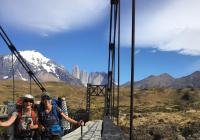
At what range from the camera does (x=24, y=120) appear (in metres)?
8.08

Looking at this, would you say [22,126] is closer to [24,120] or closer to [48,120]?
[24,120]

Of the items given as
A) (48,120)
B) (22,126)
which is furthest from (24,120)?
(48,120)

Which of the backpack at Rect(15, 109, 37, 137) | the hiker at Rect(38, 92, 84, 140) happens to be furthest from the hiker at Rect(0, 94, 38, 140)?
the hiker at Rect(38, 92, 84, 140)

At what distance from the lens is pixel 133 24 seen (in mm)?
9102

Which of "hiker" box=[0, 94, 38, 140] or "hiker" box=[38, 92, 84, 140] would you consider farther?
"hiker" box=[38, 92, 84, 140]

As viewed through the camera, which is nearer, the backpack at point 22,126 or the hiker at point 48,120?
the backpack at point 22,126

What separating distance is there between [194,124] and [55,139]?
62328mm

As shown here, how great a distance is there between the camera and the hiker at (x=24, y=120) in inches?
317

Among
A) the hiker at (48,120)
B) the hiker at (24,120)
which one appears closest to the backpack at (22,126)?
the hiker at (24,120)

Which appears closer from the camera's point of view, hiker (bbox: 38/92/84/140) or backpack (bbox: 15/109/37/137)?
backpack (bbox: 15/109/37/137)

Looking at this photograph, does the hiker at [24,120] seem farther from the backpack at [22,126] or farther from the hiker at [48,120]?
the hiker at [48,120]

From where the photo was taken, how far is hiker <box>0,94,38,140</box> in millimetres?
8055

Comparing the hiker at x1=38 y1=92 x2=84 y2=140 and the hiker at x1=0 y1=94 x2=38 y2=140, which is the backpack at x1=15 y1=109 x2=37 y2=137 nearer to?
the hiker at x1=0 y1=94 x2=38 y2=140

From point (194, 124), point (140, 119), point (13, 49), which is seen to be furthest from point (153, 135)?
point (13, 49)
